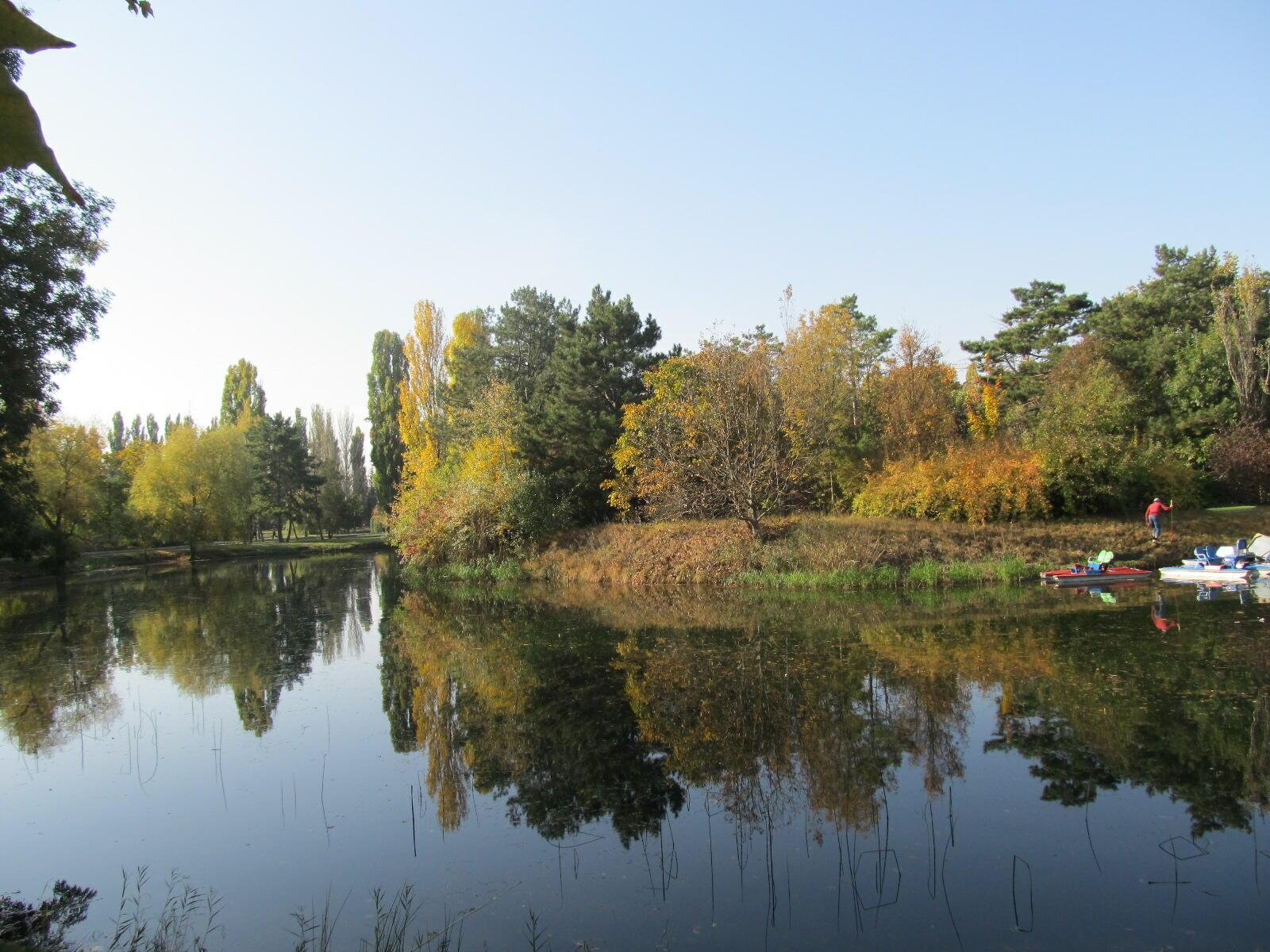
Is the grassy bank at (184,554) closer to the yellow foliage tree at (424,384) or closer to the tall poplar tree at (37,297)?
the yellow foliage tree at (424,384)

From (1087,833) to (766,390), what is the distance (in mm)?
20217

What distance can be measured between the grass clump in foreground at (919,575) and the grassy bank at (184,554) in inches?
991

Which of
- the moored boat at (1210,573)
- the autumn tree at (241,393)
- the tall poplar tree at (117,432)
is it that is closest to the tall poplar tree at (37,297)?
the moored boat at (1210,573)

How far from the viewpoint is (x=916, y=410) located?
28.8 metres

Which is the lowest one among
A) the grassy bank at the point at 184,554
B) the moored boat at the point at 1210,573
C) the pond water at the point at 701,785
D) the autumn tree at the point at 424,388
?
the pond water at the point at 701,785

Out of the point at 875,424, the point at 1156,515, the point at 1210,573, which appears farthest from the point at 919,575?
the point at 875,424

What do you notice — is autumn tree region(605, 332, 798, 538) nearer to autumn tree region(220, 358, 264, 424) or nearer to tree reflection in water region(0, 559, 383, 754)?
tree reflection in water region(0, 559, 383, 754)

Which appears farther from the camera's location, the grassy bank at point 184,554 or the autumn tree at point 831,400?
the grassy bank at point 184,554

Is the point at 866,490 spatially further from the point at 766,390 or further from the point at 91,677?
the point at 91,677

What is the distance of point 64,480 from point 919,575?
1617 inches

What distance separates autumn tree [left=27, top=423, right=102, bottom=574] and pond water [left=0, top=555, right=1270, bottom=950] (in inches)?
1082

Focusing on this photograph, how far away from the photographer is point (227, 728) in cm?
1126

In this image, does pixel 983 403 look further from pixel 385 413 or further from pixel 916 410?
pixel 385 413

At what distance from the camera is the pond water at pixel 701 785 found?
5.70 metres
